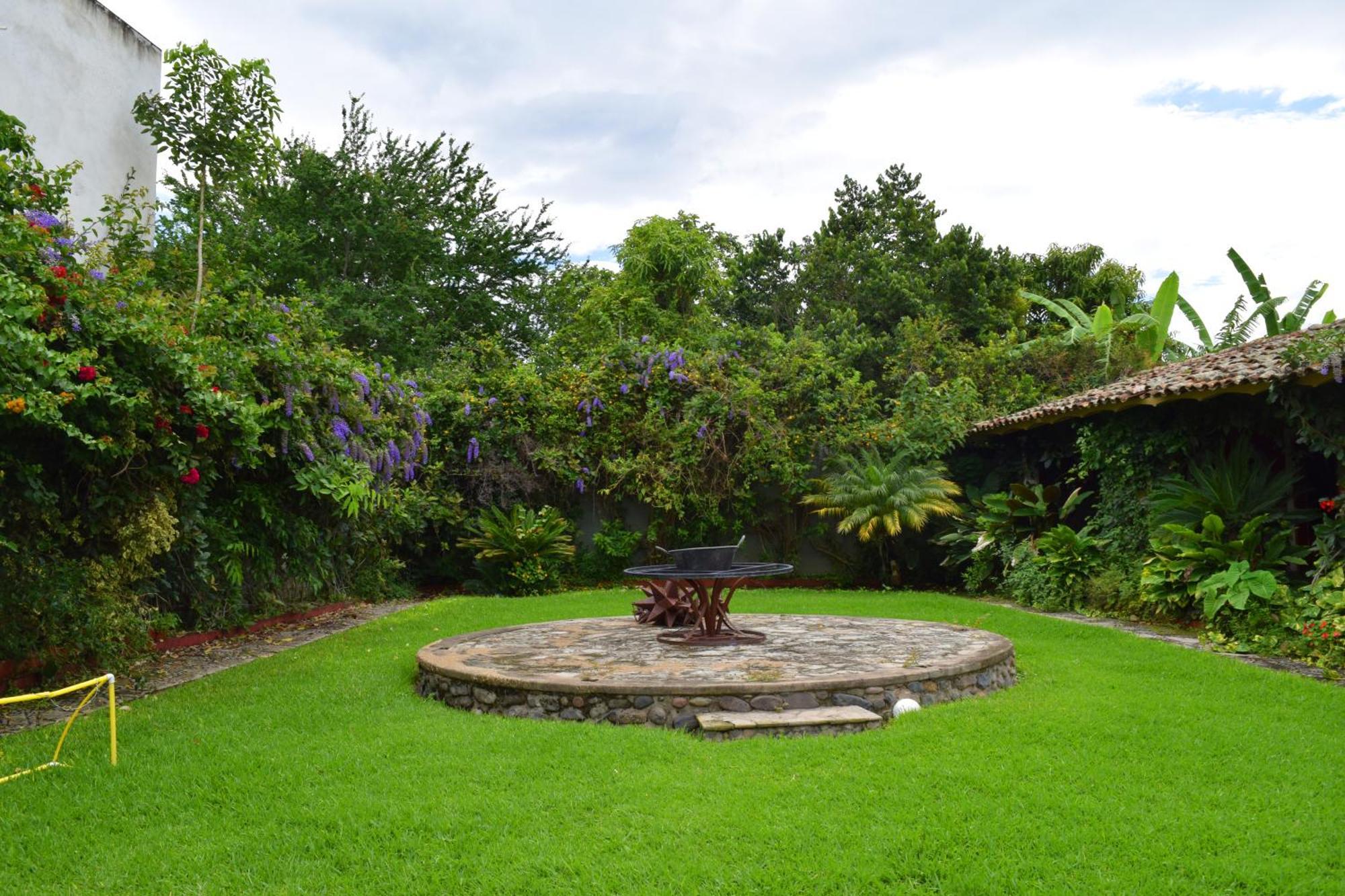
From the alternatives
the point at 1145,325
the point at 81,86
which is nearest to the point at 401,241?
the point at 81,86

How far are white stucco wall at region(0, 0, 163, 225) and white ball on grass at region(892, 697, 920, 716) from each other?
8677 millimetres

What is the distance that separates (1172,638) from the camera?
8570 millimetres

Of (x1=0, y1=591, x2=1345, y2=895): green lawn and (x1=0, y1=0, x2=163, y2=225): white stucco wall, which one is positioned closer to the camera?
(x1=0, y1=591, x2=1345, y2=895): green lawn

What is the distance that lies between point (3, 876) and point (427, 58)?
8.64 metres

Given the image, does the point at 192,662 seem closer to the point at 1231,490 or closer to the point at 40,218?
the point at 40,218

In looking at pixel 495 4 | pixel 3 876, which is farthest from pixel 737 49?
pixel 3 876

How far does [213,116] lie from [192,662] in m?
4.63

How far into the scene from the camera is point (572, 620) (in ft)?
30.7

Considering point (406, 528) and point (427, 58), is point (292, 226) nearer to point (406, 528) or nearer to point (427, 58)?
point (406, 528)

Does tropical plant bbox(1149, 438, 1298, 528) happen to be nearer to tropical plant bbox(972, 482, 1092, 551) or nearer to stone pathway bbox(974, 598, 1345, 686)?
stone pathway bbox(974, 598, 1345, 686)

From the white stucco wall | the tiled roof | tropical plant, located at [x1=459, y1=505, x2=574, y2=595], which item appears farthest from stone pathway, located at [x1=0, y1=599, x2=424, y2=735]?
the tiled roof

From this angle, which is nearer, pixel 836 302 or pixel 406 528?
pixel 406 528

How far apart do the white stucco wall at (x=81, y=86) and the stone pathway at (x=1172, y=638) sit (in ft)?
35.6

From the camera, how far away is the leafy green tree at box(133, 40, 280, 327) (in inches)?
306
